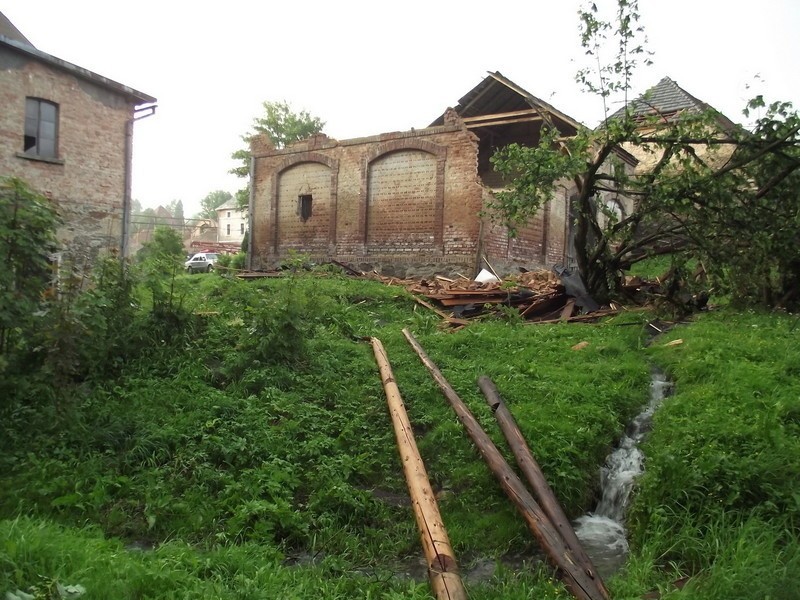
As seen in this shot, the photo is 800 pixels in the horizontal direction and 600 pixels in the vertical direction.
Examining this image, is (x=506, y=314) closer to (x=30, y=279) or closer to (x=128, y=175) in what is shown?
(x=30, y=279)

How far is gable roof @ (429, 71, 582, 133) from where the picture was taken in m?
17.6

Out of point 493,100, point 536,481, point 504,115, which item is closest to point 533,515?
point 536,481

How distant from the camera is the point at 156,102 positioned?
56.3 feet

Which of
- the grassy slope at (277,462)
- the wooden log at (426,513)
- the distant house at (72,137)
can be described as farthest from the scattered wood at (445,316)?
the distant house at (72,137)

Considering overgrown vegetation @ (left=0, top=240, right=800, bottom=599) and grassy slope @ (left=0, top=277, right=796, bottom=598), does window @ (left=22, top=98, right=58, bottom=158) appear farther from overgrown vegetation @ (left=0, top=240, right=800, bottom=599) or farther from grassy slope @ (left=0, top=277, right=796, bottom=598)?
grassy slope @ (left=0, top=277, right=796, bottom=598)

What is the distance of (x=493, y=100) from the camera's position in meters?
19.1

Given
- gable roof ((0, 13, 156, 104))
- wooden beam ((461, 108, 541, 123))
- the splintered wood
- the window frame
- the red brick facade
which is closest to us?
the splintered wood

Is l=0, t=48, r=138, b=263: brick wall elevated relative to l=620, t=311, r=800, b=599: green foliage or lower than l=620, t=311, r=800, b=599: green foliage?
elevated

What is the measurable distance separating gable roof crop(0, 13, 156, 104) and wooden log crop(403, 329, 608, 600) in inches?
568

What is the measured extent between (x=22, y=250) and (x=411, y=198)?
44.3ft

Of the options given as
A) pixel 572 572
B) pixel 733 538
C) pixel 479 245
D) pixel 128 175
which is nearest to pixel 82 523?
pixel 572 572

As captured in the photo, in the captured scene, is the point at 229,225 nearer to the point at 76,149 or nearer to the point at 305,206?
the point at 305,206

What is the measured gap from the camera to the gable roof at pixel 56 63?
14266mm

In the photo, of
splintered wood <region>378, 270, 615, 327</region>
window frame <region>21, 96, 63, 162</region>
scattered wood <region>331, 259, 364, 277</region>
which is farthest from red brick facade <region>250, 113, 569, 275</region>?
window frame <region>21, 96, 63, 162</region>
